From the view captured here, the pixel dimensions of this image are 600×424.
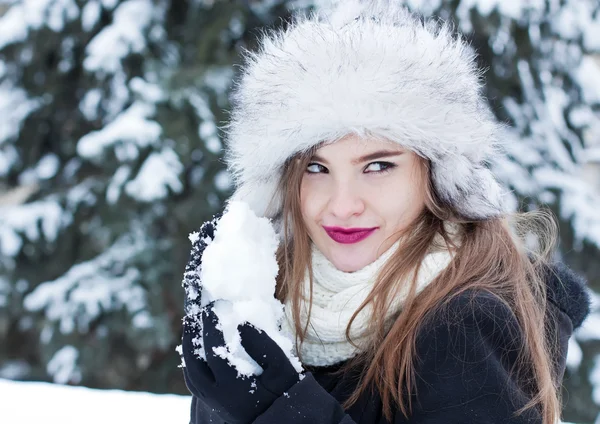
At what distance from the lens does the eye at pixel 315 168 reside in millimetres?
1406

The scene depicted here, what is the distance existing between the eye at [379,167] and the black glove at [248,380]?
0.41 m

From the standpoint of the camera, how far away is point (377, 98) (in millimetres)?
1282

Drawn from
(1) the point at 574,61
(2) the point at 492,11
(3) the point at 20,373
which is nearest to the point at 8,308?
(3) the point at 20,373

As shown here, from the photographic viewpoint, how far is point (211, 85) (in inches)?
149

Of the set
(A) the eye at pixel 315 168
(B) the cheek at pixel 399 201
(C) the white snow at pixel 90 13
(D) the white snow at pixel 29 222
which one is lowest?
(B) the cheek at pixel 399 201

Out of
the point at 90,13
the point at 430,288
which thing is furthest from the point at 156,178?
the point at 430,288

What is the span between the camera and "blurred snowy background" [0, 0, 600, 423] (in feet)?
12.3

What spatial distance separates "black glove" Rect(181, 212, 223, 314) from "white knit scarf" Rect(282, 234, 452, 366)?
253mm

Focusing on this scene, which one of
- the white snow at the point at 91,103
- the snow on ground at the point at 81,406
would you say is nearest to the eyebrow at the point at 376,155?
the snow on ground at the point at 81,406

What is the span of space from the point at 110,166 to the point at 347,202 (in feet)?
9.26

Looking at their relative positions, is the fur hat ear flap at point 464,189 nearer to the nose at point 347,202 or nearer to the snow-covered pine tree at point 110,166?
the nose at point 347,202

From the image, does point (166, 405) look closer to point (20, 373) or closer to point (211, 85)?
point (211, 85)

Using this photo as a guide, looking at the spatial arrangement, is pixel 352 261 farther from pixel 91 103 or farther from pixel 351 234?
pixel 91 103

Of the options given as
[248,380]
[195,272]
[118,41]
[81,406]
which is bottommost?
[81,406]
